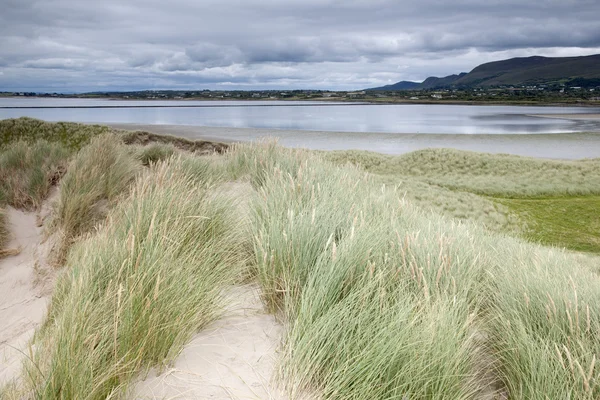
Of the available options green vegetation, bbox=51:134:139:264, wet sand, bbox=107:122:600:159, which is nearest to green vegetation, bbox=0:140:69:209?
green vegetation, bbox=51:134:139:264

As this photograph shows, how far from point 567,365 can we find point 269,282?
1.87 metres

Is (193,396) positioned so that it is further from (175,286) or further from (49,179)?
(49,179)

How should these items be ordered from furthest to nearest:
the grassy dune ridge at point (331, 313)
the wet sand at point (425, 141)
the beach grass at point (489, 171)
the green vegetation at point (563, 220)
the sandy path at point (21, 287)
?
the wet sand at point (425, 141) < the beach grass at point (489, 171) < the green vegetation at point (563, 220) < the sandy path at point (21, 287) < the grassy dune ridge at point (331, 313)

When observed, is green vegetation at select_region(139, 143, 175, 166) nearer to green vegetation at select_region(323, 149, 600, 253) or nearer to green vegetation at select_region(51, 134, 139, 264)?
green vegetation at select_region(51, 134, 139, 264)

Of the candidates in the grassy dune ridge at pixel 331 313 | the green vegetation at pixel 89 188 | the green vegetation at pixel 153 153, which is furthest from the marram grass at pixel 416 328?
the green vegetation at pixel 153 153

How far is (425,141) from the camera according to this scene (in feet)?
141

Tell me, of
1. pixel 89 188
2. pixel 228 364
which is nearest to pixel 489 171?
pixel 89 188

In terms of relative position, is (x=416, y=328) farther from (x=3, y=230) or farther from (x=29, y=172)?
(x=29, y=172)

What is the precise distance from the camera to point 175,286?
271 centimetres

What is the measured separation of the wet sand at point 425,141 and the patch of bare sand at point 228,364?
106 ft

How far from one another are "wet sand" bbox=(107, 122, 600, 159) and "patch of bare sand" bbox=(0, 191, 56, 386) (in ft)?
92.3

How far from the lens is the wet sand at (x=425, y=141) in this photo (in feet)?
120

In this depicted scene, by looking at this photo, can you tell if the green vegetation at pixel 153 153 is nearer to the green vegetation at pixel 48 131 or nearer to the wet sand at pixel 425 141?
the green vegetation at pixel 48 131

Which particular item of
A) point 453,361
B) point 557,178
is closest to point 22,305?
point 453,361
